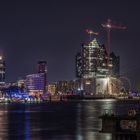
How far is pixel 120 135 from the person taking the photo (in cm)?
3484

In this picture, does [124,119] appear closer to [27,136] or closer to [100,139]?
[100,139]

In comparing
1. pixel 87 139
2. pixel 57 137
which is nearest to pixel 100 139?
pixel 87 139

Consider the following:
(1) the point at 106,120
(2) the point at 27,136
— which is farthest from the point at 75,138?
(1) the point at 106,120

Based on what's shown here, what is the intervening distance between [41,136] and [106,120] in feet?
55.1

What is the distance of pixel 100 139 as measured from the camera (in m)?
44.2

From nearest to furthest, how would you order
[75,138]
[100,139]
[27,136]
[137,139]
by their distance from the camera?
[137,139] → [100,139] → [75,138] → [27,136]

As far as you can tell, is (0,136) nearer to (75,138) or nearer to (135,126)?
(75,138)

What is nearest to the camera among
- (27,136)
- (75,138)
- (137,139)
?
(137,139)

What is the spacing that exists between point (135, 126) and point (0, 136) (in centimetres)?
2158

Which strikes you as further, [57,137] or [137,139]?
[57,137]

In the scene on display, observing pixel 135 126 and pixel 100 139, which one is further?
pixel 100 139

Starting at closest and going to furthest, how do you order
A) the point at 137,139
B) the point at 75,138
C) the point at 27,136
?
the point at 137,139 → the point at 75,138 → the point at 27,136

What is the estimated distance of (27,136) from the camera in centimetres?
5188

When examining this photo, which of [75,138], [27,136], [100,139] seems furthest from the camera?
[27,136]
